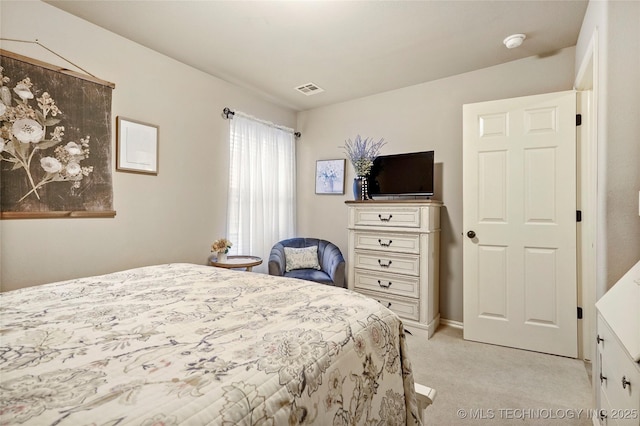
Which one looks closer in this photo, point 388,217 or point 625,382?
point 625,382

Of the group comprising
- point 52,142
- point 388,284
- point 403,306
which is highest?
point 52,142

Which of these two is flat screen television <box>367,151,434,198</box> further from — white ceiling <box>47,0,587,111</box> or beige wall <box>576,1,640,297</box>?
beige wall <box>576,1,640,297</box>

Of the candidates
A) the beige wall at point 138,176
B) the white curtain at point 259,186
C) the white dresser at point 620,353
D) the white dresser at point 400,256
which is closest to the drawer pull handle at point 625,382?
the white dresser at point 620,353

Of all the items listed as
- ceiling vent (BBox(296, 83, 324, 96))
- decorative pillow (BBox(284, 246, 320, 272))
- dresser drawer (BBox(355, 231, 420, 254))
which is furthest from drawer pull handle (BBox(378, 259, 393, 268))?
ceiling vent (BBox(296, 83, 324, 96))

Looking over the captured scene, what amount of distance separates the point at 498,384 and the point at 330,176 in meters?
2.76

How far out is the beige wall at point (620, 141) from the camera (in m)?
1.49

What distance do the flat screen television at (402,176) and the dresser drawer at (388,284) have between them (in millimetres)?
874

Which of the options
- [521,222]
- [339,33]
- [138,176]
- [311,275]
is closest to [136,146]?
[138,176]

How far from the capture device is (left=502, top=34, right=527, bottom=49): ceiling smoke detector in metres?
2.41

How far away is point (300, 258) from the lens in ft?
11.6

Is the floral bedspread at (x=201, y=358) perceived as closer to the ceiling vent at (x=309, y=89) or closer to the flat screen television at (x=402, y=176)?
the flat screen television at (x=402, y=176)

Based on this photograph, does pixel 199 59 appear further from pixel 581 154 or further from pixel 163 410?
pixel 581 154

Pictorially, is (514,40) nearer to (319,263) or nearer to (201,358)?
(319,263)

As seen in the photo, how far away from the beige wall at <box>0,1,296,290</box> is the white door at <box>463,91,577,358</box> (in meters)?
2.54
